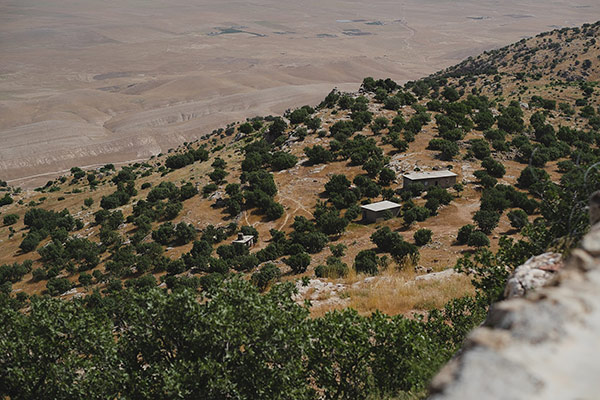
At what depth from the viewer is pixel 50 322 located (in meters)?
12.2

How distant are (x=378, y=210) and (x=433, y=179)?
9.46m

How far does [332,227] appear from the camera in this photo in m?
43.7

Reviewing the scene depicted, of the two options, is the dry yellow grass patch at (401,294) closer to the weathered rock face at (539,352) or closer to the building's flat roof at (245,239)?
the weathered rock face at (539,352)

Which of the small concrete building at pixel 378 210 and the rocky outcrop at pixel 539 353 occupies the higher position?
the rocky outcrop at pixel 539 353

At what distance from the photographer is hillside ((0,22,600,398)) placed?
11.2 m

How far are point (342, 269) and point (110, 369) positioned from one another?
18.9 metres

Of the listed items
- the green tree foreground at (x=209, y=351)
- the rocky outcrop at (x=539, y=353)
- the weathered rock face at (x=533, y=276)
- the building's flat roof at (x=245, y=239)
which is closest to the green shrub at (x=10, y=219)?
the building's flat roof at (x=245, y=239)

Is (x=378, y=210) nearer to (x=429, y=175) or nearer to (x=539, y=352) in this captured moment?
(x=429, y=175)

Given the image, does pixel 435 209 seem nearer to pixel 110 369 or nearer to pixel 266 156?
pixel 266 156

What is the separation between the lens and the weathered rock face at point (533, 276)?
22.6 feet

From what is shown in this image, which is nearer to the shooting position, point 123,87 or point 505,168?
point 505,168

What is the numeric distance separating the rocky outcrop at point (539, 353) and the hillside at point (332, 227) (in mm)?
3324

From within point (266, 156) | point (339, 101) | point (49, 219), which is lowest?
point (49, 219)

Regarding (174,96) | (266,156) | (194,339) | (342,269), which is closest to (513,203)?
(342,269)
